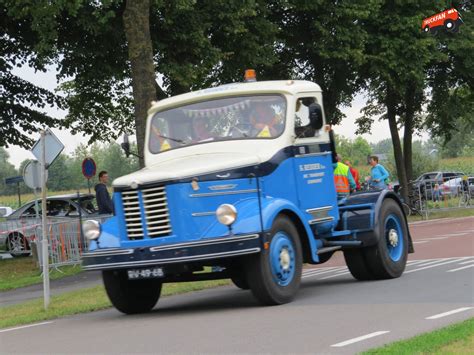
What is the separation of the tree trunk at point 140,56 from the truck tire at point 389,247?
7634 mm

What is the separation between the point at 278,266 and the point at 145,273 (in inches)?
63.8

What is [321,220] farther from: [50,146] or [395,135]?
[395,135]

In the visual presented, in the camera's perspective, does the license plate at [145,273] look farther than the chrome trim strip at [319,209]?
No

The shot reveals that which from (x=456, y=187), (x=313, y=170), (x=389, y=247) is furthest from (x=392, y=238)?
(x=456, y=187)

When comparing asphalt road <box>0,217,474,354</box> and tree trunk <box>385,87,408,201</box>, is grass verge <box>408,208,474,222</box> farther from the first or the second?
asphalt road <box>0,217,474,354</box>

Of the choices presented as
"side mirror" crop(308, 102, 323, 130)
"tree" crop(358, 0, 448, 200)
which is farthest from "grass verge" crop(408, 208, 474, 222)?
"side mirror" crop(308, 102, 323, 130)

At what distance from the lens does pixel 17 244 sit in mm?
29891

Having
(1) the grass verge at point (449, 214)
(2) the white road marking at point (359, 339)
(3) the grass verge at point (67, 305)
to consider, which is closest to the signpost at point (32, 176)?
(3) the grass verge at point (67, 305)

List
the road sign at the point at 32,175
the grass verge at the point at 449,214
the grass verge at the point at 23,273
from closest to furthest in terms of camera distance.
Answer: the road sign at the point at 32,175 → the grass verge at the point at 23,273 → the grass verge at the point at 449,214

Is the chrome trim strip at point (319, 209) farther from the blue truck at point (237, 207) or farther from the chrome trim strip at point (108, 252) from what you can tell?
the chrome trim strip at point (108, 252)

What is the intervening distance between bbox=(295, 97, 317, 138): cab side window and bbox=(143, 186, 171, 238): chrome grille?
2279 mm

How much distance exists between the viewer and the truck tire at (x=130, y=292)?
12758 millimetres

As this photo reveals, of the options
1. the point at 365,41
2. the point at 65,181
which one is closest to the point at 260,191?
the point at 365,41

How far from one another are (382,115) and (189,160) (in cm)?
3274
